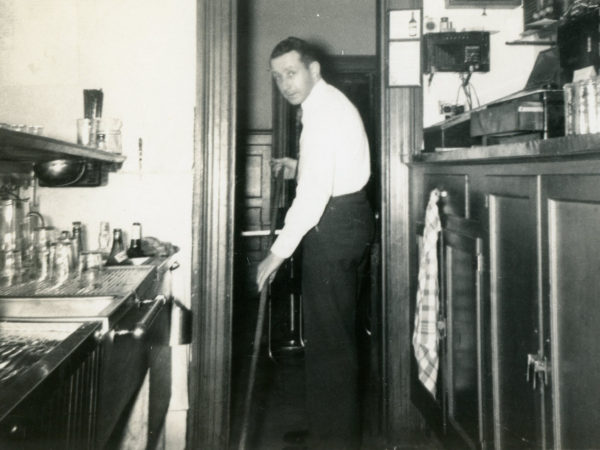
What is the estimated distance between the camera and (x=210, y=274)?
2.26 metres

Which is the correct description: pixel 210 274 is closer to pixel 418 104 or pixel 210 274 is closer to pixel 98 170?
pixel 98 170

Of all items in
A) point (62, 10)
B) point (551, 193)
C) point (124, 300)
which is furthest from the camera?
point (62, 10)

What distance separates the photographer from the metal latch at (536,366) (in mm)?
1320

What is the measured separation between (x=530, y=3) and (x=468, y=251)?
1.35 metres

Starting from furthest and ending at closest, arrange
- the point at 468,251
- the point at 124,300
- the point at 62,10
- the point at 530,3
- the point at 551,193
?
1. the point at 530,3
2. the point at 62,10
3. the point at 468,251
4. the point at 124,300
5. the point at 551,193

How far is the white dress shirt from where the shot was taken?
2.23 meters

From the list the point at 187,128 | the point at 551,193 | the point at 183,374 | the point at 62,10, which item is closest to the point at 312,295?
the point at 183,374

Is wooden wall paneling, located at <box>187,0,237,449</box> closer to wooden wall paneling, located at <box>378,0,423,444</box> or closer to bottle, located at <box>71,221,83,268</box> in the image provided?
bottle, located at <box>71,221,83,268</box>

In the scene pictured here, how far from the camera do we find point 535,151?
130 cm

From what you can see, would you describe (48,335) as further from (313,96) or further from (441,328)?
(313,96)

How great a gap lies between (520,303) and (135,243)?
1534mm

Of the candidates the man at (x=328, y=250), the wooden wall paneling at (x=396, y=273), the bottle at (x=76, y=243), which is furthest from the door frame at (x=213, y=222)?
the wooden wall paneling at (x=396, y=273)

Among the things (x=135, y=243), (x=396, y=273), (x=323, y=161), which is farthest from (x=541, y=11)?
(x=135, y=243)

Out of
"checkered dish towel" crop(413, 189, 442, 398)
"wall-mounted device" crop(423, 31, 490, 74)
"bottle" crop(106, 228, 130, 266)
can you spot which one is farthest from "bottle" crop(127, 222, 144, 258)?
"wall-mounted device" crop(423, 31, 490, 74)
